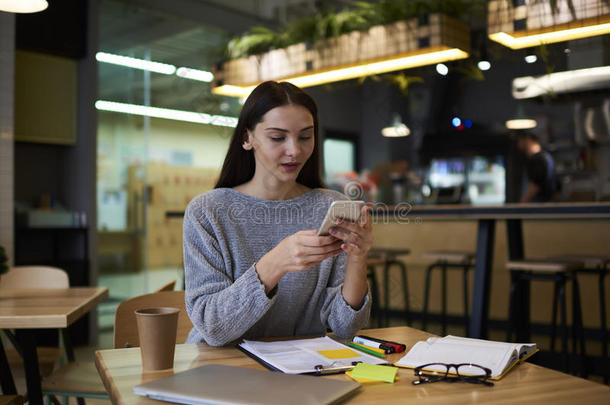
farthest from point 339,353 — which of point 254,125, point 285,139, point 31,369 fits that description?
point 31,369

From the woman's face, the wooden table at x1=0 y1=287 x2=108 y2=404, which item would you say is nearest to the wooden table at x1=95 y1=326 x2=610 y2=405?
the woman's face

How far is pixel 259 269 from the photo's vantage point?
1.25m

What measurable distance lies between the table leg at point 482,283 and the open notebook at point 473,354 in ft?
7.40

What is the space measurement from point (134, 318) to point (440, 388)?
1.17m

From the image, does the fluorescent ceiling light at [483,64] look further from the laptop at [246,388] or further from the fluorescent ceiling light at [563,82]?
the laptop at [246,388]

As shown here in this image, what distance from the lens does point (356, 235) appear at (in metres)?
1.27

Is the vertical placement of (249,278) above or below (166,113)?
below

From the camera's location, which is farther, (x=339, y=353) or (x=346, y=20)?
(x=346, y=20)

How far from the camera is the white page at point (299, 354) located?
102 cm

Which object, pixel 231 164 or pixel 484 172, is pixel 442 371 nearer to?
pixel 231 164

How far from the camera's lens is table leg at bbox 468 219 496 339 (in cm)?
329

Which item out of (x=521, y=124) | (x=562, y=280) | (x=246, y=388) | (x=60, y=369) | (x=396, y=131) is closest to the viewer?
(x=246, y=388)

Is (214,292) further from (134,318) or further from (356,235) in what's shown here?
(134,318)

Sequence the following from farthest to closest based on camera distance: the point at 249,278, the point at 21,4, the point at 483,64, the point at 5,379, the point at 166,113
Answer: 1. the point at 166,113
2. the point at 483,64
3. the point at 21,4
4. the point at 5,379
5. the point at 249,278
